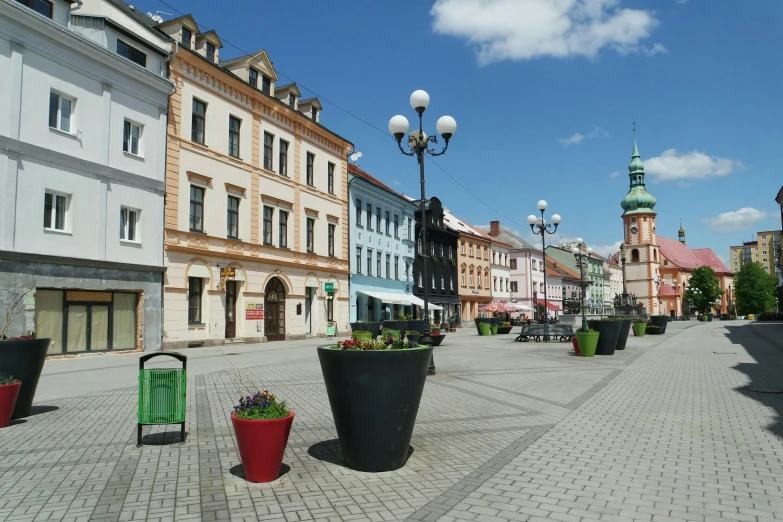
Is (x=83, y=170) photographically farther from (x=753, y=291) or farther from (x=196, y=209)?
(x=753, y=291)

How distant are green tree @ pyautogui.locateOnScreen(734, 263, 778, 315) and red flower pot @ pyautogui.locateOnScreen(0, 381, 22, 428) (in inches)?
4752

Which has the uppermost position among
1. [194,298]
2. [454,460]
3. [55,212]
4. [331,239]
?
[331,239]

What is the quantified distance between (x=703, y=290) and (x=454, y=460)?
115m

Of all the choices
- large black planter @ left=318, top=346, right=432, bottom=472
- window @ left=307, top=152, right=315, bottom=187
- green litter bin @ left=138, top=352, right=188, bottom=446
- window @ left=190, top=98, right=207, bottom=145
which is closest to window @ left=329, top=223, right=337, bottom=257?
window @ left=307, top=152, right=315, bottom=187

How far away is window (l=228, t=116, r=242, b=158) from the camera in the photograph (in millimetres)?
28703

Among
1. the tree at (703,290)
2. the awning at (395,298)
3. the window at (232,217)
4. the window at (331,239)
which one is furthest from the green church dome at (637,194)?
the window at (232,217)

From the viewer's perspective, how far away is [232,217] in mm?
28625

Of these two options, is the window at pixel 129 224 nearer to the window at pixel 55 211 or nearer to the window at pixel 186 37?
the window at pixel 55 211

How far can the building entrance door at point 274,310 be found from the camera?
30.8m

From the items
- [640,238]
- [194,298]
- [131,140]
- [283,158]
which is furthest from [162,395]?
[640,238]

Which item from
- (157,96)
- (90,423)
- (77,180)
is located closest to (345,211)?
(157,96)

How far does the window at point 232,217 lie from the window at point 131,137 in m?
5.71

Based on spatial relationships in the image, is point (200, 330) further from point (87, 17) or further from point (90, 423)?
point (90, 423)

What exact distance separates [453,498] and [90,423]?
5873 mm
